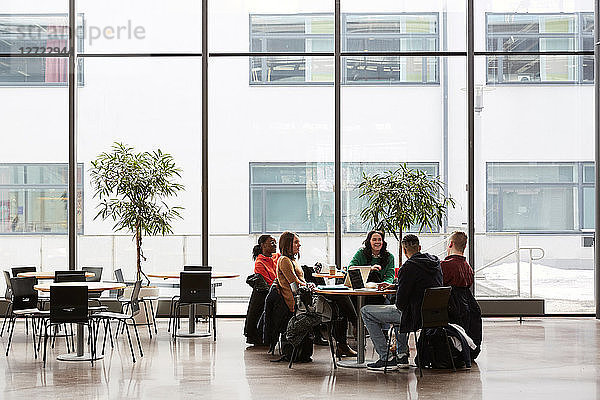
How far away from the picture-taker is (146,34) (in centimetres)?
1184

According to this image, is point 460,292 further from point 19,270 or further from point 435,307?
point 19,270

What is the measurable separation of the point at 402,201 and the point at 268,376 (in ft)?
13.8

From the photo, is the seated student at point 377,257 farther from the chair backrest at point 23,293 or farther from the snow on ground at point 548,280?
the chair backrest at point 23,293

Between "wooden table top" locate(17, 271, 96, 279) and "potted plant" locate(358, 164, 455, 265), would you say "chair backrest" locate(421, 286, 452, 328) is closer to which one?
"potted plant" locate(358, 164, 455, 265)

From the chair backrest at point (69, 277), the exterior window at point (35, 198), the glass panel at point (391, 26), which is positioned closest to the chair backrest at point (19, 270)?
the chair backrest at point (69, 277)

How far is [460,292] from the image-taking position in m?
8.38

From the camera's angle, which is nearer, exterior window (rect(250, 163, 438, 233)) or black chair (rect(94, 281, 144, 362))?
black chair (rect(94, 281, 144, 362))

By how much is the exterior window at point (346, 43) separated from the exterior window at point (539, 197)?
1.81 m

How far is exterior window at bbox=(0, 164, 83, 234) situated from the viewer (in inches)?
465

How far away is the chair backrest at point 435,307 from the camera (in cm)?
762

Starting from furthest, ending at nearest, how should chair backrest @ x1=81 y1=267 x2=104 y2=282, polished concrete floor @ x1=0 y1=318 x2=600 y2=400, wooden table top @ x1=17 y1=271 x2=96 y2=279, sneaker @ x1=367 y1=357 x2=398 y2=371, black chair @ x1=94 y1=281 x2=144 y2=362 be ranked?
chair backrest @ x1=81 y1=267 x2=104 y2=282, wooden table top @ x1=17 y1=271 x2=96 y2=279, black chair @ x1=94 y1=281 x2=144 y2=362, sneaker @ x1=367 y1=357 x2=398 y2=371, polished concrete floor @ x1=0 y1=318 x2=600 y2=400

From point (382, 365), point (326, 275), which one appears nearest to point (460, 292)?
point (382, 365)

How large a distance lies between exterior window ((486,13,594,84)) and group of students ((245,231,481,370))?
3.70 metres

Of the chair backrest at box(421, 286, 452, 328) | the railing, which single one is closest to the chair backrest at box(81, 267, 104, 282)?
the chair backrest at box(421, 286, 452, 328)
